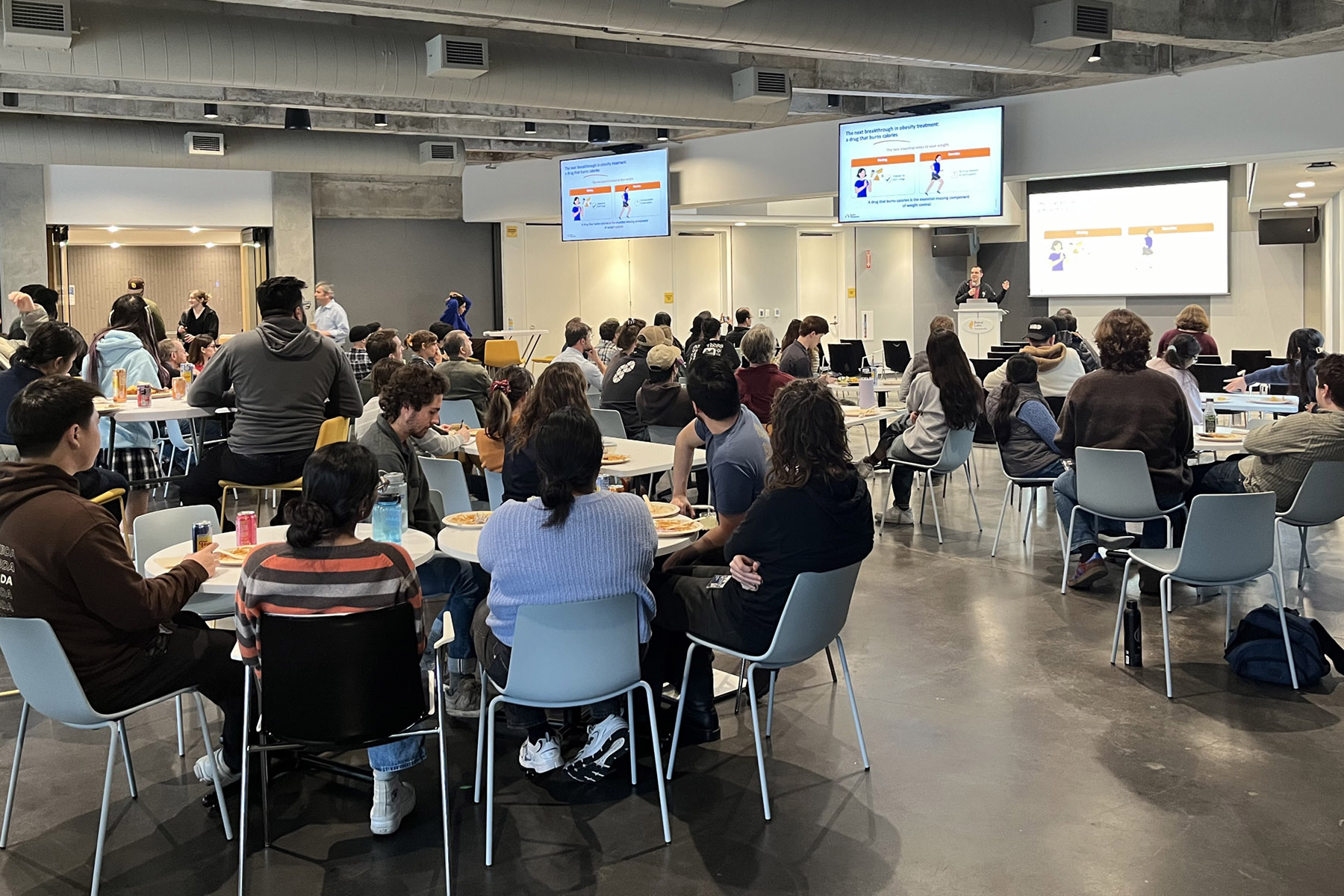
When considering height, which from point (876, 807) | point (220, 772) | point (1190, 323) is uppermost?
point (1190, 323)

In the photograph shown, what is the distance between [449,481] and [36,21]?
Result: 14.0 ft

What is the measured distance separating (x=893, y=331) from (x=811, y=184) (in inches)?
278

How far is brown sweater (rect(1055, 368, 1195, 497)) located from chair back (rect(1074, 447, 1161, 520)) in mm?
119

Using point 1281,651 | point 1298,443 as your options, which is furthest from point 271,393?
point 1298,443

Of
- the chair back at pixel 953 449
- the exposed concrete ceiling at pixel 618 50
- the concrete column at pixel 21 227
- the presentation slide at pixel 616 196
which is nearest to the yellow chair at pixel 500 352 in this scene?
the presentation slide at pixel 616 196

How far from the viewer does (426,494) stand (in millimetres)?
4613

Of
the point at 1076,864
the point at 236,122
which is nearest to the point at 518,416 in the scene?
the point at 1076,864

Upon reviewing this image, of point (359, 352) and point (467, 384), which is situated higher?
point (359, 352)

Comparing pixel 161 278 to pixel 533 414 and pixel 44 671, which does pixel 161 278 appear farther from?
pixel 44 671

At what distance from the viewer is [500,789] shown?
366 cm

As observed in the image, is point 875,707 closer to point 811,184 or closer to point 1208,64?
point 1208,64

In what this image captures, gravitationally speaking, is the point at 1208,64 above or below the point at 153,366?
above

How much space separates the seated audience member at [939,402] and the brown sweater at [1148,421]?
1.35 metres

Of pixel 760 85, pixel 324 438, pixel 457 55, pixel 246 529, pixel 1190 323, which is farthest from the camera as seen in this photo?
pixel 760 85
